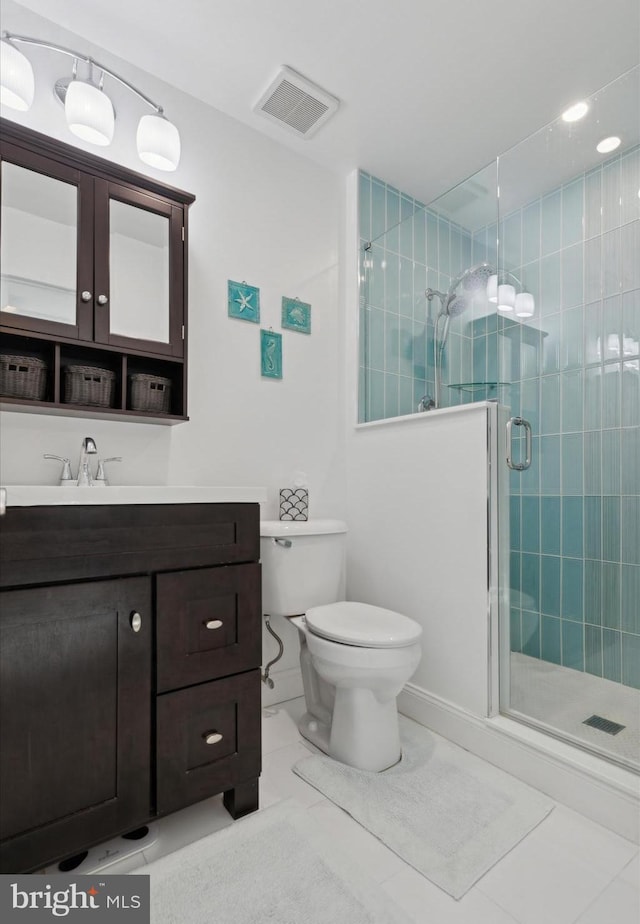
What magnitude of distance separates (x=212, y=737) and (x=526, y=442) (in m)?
1.30

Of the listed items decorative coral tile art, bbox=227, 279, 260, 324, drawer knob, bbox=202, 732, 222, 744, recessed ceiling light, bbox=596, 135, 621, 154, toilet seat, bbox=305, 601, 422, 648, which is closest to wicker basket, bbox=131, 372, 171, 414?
decorative coral tile art, bbox=227, 279, 260, 324

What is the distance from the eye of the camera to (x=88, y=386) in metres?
1.49

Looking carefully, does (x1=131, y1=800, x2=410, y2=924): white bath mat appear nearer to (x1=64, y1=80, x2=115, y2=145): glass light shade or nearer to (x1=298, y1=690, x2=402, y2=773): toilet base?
(x1=298, y1=690, x2=402, y2=773): toilet base

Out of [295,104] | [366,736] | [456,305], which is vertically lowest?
[366,736]

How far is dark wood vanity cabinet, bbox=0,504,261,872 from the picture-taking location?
3.24 feet

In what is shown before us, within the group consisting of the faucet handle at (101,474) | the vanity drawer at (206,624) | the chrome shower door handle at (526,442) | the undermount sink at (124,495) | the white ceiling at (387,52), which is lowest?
the vanity drawer at (206,624)

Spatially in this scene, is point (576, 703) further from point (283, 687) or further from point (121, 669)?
point (121, 669)

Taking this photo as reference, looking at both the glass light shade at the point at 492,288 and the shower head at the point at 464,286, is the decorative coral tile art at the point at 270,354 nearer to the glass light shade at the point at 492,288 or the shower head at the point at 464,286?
the shower head at the point at 464,286

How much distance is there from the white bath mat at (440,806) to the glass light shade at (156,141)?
2.09 meters

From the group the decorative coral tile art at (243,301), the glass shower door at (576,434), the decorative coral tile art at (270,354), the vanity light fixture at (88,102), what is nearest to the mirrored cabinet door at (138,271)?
the vanity light fixture at (88,102)

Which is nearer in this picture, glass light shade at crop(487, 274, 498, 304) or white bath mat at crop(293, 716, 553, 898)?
white bath mat at crop(293, 716, 553, 898)

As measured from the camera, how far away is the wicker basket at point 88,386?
4.81ft

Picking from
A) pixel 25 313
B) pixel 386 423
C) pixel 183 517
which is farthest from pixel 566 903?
pixel 25 313

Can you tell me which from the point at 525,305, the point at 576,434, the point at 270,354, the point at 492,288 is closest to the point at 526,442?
the point at 576,434
